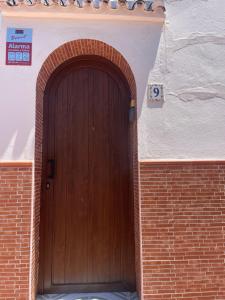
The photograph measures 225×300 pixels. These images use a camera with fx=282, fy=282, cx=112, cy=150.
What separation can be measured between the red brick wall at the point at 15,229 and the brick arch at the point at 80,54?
1.12 meters

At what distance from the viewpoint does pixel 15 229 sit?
3.16 meters

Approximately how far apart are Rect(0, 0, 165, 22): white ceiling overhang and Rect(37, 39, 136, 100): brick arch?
1.06 ft

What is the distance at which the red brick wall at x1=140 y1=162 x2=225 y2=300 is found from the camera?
3.21m

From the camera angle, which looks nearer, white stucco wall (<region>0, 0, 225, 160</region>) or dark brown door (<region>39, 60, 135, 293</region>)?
white stucco wall (<region>0, 0, 225, 160</region>)

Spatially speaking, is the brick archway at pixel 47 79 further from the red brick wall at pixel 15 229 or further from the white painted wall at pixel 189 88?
the white painted wall at pixel 189 88

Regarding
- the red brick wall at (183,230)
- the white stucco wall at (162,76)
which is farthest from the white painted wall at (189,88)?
the red brick wall at (183,230)

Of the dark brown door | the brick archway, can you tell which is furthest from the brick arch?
the dark brown door

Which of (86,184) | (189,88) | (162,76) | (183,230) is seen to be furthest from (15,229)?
(189,88)

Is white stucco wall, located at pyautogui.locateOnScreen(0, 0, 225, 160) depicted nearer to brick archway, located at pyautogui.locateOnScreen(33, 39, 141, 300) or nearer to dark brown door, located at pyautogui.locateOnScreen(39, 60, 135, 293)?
brick archway, located at pyautogui.locateOnScreen(33, 39, 141, 300)

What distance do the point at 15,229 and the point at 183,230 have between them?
1918 mm

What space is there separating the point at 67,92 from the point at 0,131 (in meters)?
1.11

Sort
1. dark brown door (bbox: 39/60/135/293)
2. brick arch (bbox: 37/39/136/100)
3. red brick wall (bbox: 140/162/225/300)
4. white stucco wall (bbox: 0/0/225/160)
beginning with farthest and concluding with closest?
dark brown door (bbox: 39/60/135/293), brick arch (bbox: 37/39/136/100), white stucco wall (bbox: 0/0/225/160), red brick wall (bbox: 140/162/225/300)

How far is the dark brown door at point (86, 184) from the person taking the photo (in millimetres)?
3693

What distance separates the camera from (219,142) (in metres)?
3.46
